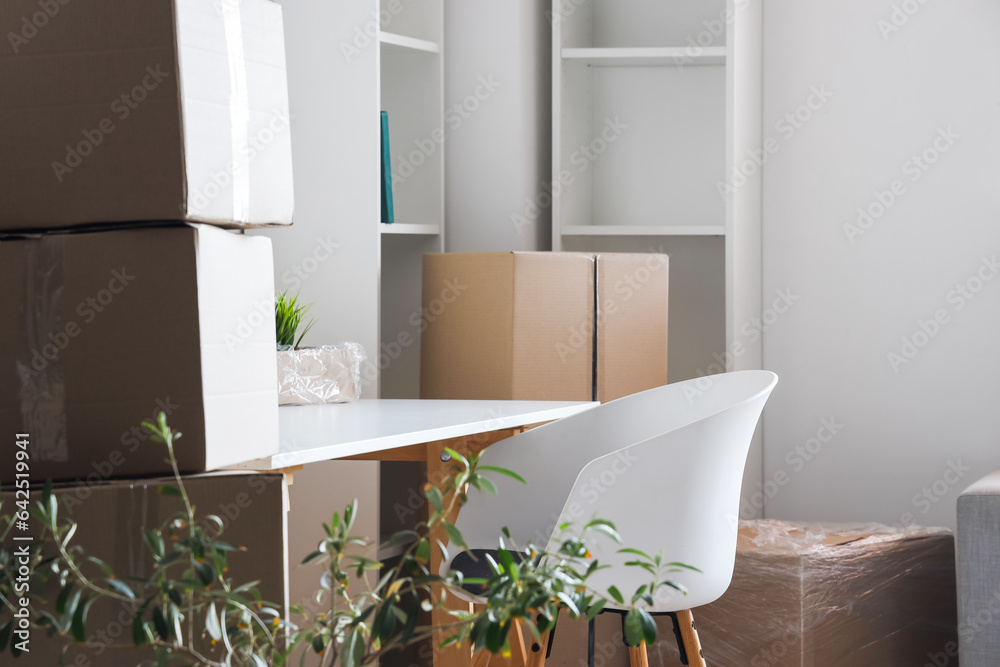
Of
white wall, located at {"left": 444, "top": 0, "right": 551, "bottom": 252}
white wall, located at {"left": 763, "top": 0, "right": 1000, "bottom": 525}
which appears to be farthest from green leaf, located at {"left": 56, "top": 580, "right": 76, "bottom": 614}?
white wall, located at {"left": 763, "top": 0, "right": 1000, "bottom": 525}

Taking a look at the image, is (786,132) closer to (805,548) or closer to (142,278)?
(805,548)

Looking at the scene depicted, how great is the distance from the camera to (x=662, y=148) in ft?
9.48

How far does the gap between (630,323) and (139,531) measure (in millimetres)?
1527

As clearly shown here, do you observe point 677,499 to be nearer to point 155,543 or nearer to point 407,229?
point 155,543

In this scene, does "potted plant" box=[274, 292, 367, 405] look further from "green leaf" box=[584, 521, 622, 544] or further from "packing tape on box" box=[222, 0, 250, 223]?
"green leaf" box=[584, 521, 622, 544]

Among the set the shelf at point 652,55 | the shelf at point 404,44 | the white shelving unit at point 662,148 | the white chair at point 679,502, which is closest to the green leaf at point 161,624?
the white chair at point 679,502

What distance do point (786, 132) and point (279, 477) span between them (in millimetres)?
2163

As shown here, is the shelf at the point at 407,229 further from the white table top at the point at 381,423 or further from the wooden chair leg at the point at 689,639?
the wooden chair leg at the point at 689,639

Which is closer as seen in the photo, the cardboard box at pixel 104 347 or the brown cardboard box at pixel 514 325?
the cardboard box at pixel 104 347

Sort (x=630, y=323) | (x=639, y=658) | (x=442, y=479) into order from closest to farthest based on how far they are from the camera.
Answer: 1. (x=639, y=658)
2. (x=442, y=479)
3. (x=630, y=323)

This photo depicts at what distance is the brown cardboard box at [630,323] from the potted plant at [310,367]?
0.58 meters

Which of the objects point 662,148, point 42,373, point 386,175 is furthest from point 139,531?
point 662,148

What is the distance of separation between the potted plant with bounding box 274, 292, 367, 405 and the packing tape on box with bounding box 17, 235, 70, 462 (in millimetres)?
959

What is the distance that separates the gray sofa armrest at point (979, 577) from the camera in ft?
6.18
